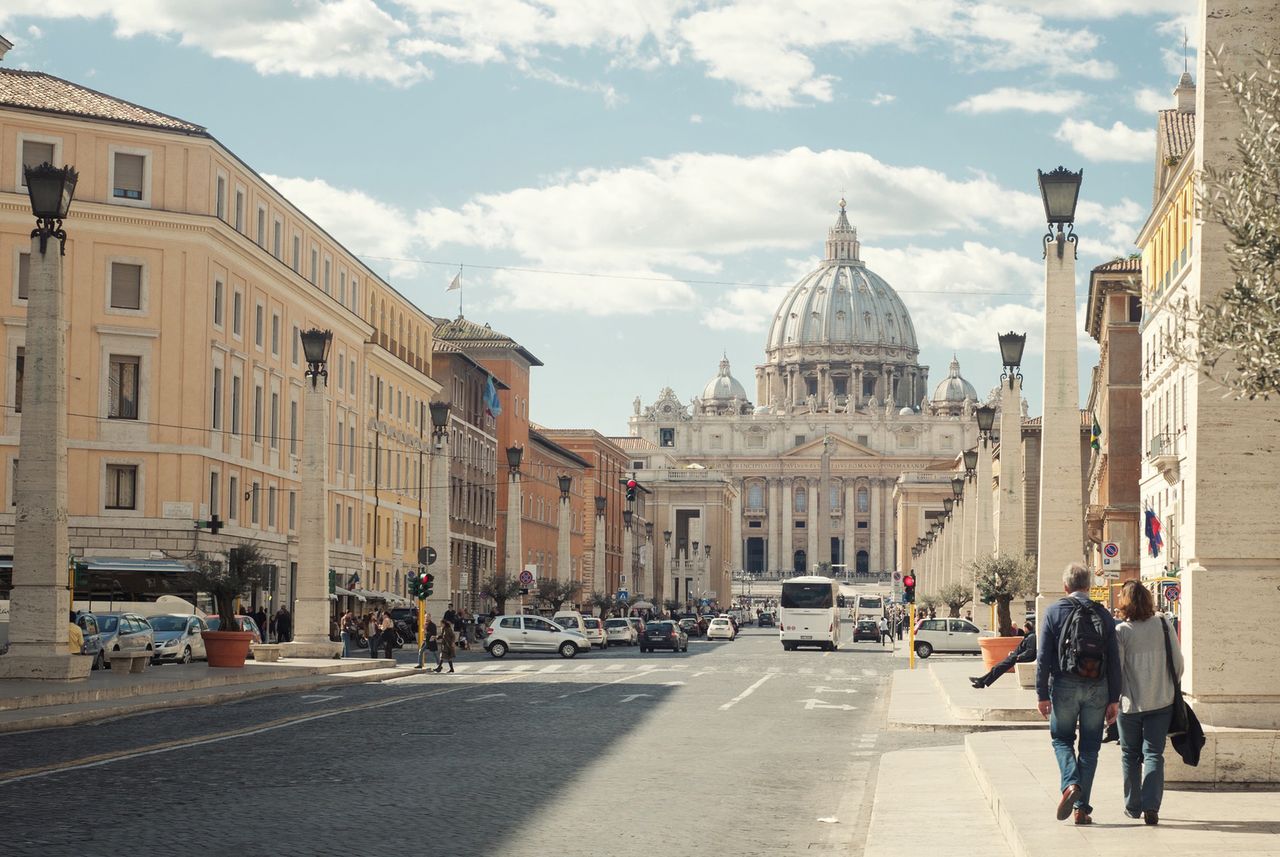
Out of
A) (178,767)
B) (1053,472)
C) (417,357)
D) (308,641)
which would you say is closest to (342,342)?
(417,357)

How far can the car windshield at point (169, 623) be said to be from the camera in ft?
145

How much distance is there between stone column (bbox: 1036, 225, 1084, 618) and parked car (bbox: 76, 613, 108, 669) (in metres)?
19.8

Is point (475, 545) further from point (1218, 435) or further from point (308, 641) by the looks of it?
point (1218, 435)

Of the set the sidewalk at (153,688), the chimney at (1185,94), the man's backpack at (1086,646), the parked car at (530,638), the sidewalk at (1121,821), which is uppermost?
the chimney at (1185,94)

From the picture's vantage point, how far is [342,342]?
67625mm

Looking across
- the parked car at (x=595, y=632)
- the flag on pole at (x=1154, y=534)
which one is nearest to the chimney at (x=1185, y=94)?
the flag on pole at (x=1154, y=534)

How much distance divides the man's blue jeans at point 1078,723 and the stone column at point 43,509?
19.1 metres

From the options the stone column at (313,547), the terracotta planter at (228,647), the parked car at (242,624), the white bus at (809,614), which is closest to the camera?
the terracotta planter at (228,647)

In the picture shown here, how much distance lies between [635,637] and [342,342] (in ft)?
62.3

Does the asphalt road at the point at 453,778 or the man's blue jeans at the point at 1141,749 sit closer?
the man's blue jeans at the point at 1141,749

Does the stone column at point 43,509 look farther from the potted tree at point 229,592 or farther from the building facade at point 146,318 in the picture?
the building facade at point 146,318

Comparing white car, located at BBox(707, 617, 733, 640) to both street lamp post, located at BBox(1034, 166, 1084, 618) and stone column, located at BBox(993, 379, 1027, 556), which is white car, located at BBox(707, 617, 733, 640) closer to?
stone column, located at BBox(993, 379, 1027, 556)

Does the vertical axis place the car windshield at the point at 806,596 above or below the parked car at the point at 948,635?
above

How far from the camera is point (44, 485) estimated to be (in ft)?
91.0
